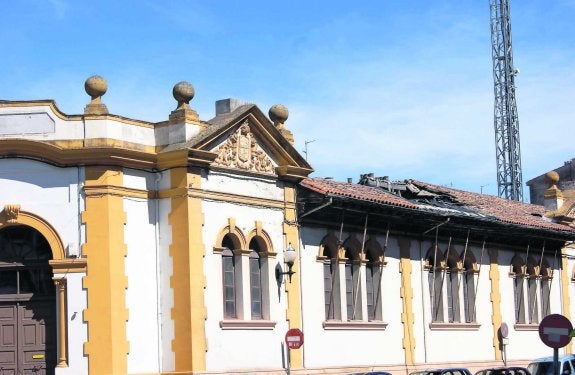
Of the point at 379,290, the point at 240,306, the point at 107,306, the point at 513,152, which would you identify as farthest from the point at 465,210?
the point at 513,152

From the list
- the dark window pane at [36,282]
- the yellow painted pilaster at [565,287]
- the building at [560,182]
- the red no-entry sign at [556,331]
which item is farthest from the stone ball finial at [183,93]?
the building at [560,182]

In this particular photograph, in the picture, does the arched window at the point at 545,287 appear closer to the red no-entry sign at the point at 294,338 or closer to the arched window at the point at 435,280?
the arched window at the point at 435,280

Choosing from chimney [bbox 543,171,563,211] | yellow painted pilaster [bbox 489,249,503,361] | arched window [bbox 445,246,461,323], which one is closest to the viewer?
arched window [bbox 445,246,461,323]

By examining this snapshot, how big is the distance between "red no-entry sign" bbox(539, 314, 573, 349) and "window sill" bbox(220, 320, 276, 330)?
924 cm

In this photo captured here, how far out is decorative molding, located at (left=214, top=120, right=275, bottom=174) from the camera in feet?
94.8

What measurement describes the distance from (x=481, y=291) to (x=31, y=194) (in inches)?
706

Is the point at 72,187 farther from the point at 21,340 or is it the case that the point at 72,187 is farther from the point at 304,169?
the point at 304,169

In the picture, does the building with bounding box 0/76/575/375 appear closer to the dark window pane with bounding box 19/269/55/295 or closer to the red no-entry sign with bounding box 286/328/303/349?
the dark window pane with bounding box 19/269/55/295

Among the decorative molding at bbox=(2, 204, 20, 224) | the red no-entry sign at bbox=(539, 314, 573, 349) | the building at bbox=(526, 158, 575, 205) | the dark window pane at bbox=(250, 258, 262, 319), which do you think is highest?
the building at bbox=(526, 158, 575, 205)

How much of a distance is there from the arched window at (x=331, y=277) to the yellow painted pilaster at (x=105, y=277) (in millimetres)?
7327

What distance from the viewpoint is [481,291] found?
39.8 meters

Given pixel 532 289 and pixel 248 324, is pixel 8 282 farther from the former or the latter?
pixel 532 289

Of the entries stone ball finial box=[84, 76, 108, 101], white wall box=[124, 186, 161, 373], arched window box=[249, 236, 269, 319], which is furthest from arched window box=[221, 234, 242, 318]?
stone ball finial box=[84, 76, 108, 101]

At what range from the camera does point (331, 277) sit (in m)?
33.0
